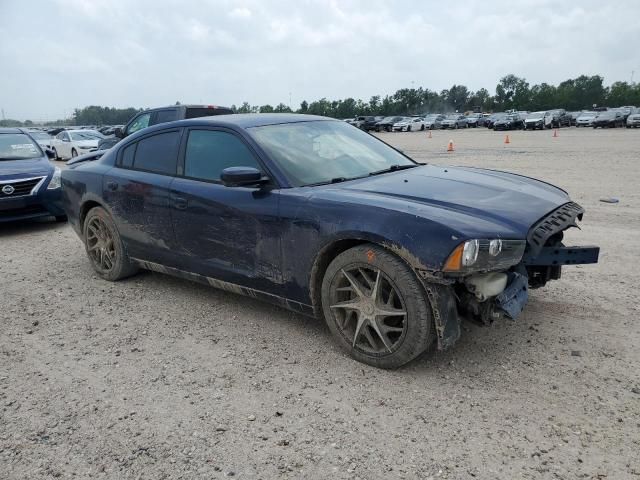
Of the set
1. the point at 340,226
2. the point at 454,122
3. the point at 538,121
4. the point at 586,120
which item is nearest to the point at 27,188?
the point at 340,226

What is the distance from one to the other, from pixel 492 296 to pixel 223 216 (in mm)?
1999

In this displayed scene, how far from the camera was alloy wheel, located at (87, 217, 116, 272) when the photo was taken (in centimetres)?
529

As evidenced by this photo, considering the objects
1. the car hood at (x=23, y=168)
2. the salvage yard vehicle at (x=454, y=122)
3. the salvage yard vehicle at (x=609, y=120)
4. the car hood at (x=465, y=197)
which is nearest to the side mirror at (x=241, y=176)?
the car hood at (x=465, y=197)

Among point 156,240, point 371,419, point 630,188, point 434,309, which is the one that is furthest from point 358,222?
point 630,188

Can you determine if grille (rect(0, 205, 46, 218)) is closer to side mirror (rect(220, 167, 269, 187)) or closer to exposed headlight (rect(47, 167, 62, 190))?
exposed headlight (rect(47, 167, 62, 190))

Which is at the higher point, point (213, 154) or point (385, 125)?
point (213, 154)

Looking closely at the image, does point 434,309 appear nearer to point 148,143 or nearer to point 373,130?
point 148,143

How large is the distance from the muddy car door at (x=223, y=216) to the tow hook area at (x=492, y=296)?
131 cm

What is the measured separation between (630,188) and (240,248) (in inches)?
337

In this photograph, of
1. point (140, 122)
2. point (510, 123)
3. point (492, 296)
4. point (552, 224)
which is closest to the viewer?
point (492, 296)

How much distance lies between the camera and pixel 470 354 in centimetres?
352

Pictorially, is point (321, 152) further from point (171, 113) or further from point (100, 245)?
point (171, 113)

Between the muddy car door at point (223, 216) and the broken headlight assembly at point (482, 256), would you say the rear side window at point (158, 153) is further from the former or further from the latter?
the broken headlight assembly at point (482, 256)

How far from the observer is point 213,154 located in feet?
14.0
